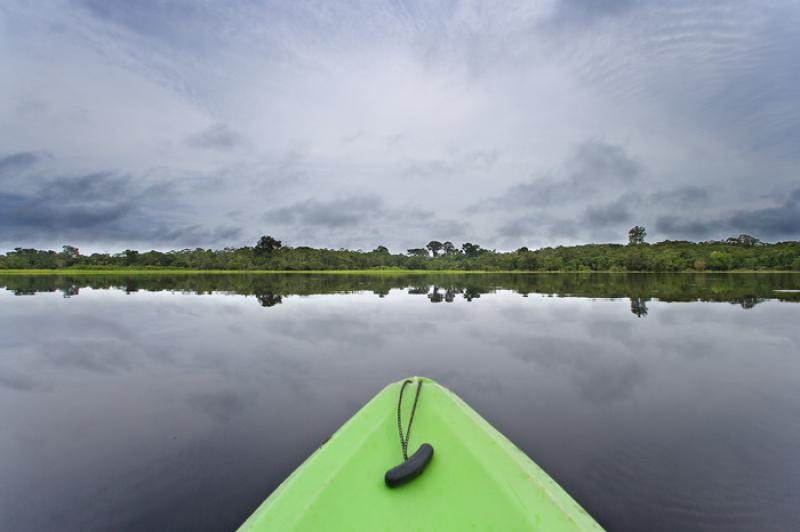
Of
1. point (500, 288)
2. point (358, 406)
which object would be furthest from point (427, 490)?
point (500, 288)

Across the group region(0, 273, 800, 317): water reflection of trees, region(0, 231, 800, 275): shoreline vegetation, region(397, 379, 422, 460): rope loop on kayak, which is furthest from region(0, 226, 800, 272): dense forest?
region(397, 379, 422, 460): rope loop on kayak

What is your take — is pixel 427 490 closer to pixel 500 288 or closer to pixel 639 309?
pixel 639 309

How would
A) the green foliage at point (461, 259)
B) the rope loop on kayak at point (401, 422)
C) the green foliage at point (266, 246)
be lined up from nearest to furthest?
1. the rope loop on kayak at point (401, 422)
2. the green foliage at point (461, 259)
3. the green foliage at point (266, 246)

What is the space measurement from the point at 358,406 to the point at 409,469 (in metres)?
2.68

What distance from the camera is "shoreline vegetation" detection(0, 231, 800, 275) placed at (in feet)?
193

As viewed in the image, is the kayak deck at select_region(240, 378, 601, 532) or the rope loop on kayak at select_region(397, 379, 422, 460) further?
the rope loop on kayak at select_region(397, 379, 422, 460)

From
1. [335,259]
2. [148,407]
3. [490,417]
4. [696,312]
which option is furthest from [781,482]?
[335,259]

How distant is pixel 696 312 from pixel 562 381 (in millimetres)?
10125

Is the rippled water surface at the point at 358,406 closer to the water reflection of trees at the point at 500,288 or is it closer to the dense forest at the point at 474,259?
the water reflection of trees at the point at 500,288

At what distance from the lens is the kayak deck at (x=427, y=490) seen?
1713 mm

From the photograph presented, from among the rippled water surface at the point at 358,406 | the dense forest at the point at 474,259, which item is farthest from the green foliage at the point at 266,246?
the rippled water surface at the point at 358,406

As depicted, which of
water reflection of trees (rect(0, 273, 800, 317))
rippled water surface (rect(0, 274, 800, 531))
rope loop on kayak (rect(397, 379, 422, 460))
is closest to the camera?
rope loop on kayak (rect(397, 379, 422, 460))

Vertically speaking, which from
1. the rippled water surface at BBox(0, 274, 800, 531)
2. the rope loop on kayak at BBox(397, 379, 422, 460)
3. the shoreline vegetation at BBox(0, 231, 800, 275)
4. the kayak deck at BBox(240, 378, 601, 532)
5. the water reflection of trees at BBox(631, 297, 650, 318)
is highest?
the shoreline vegetation at BBox(0, 231, 800, 275)

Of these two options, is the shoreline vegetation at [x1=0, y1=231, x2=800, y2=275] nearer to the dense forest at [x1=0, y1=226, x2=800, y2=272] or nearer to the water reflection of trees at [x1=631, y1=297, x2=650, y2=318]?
the dense forest at [x1=0, y1=226, x2=800, y2=272]
